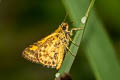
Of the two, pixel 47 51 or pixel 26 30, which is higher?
pixel 26 30

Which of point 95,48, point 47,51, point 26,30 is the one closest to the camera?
point 95,48

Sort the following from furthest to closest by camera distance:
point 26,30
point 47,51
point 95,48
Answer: point 26,30 < point 47,51 < point 95,48

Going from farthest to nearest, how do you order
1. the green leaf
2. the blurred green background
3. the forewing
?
the blurred green background → the forewing → the green leaf

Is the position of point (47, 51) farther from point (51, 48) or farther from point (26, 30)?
point (26, 30)

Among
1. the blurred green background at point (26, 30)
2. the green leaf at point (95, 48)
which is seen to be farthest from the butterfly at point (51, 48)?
the blurred green background at point (26, 30)

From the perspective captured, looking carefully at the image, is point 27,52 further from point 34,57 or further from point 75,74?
point 75,74

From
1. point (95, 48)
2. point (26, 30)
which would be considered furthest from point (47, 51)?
point (26, 30)

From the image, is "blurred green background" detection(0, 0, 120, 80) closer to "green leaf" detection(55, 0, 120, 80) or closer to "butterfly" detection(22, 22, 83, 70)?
"butterfly" detection(22, 22, 83, 70)

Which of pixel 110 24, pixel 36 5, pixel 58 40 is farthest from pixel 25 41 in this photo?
pixel 58 40

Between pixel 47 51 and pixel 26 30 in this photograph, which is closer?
pixel 47 51

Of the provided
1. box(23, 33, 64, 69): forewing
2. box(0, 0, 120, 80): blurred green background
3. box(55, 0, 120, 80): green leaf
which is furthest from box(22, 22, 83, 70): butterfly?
box(0, 0, 120, 80): blurred green background
